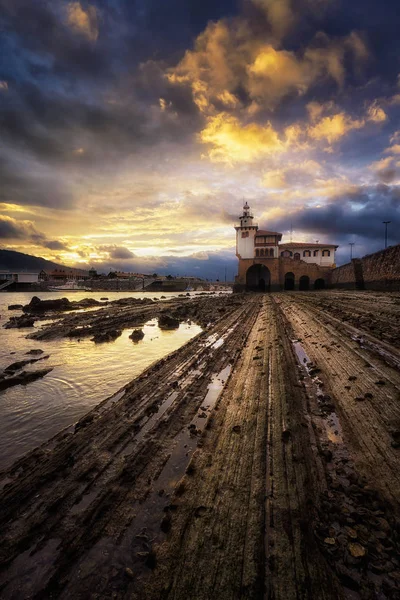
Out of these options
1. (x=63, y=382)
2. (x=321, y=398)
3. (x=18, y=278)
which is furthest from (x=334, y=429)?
(x=18, y=278)

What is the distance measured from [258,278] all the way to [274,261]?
9426mm

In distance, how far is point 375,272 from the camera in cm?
3041

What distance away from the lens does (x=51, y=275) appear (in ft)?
400

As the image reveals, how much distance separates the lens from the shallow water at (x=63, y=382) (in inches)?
192

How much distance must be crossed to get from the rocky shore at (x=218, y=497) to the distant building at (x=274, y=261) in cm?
5568

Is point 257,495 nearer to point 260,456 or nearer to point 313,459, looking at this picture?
point 260,456

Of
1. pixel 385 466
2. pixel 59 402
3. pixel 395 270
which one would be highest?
pixel 395 270

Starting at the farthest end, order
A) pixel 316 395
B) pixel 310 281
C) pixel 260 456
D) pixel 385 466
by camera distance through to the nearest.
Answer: pixel 310 281 → pixel 316 395 → pixel 260 456 → pixel 385 466

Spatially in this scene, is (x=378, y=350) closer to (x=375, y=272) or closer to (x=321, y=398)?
(x=321, y=398)

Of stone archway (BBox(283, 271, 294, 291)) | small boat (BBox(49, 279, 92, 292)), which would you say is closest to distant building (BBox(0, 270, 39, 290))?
small boat (BBox(49, 279, 92, 292))

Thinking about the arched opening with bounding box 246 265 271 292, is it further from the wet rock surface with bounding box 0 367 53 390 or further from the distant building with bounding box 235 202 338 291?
the wet rock surface with bounding box 0 367 53 390

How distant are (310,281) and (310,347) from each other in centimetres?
5448

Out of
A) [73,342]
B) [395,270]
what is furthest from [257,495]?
[395,270]

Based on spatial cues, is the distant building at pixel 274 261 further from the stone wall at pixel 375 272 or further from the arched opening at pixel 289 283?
the stone wall at pixel 375 272
